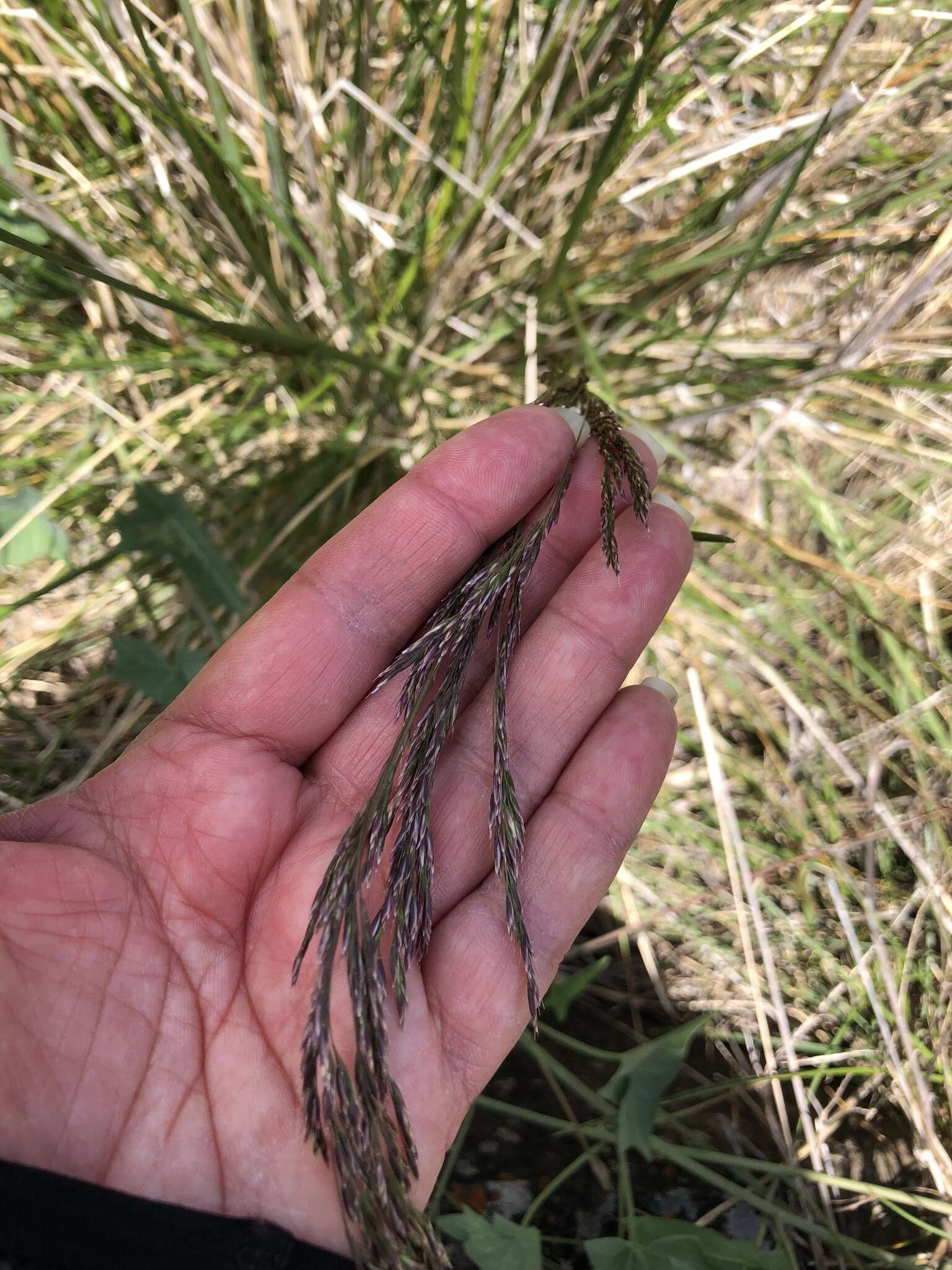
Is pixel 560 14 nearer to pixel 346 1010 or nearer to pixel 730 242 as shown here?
pixel 730 242

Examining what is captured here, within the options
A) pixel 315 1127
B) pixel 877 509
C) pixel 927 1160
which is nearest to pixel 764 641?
pixel 877 509

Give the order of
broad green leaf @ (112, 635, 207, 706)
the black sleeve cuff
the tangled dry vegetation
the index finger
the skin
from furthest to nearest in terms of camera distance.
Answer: the tangled dry vegetation
broad green leaf @ (112, 635, 207, 706)
the index finger
the skin
the black sleeve cuff

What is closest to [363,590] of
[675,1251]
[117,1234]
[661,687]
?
[661,687]

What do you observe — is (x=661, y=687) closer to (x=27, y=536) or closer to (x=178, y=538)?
(x=178, y=538)

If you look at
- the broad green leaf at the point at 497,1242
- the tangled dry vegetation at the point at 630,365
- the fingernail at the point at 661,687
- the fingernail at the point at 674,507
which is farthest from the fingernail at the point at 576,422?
the broad green leaf at the point at 497,1242

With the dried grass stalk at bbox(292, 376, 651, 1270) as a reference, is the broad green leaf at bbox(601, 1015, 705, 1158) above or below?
below

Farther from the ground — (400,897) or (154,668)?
(154,668)

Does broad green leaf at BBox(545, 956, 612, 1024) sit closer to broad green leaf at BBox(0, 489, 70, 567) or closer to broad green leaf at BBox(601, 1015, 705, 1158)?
broad green leaf at BBox(601, 1015, 705, 1158)

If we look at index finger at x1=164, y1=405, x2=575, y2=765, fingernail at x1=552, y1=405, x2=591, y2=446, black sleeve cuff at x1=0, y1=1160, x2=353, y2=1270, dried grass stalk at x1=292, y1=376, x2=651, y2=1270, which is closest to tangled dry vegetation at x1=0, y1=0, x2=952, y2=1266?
fingernail at x1=552, y1=405, x2=591, y2=446
